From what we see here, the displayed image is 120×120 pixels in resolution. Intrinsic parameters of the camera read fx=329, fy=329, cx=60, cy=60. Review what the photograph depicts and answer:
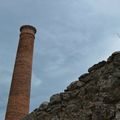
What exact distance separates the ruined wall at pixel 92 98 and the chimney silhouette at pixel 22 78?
12299mm

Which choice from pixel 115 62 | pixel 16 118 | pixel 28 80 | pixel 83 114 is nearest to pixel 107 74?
pixel 115 62

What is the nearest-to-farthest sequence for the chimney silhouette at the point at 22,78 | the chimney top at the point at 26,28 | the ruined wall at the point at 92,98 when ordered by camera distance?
the ruined wall at the point at 92,98 < the chimney silhouette at the point at 22,78 < the chimney top at the point at 26,28

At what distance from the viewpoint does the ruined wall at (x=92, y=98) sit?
4105 millimetres

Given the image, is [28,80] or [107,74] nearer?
[107,74]

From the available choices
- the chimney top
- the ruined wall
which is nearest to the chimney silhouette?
the chimney top

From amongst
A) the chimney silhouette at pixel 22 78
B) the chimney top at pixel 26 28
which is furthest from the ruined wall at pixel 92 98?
the chimney top at pixel 26 28

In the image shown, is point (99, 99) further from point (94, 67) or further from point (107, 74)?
point (94, 67)

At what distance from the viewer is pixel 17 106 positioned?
1756 cm

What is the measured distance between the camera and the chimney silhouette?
17.6m

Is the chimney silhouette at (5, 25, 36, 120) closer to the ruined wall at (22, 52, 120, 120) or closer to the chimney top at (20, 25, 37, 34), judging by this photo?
the chimney top at (20, 25, 37, 34)

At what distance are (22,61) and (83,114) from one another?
1478 cm

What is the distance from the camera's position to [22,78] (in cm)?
1848

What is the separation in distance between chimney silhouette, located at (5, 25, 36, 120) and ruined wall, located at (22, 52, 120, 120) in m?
12.3

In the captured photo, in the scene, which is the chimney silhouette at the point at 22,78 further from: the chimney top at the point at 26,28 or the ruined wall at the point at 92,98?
the ruined wall at the point at 92,98
